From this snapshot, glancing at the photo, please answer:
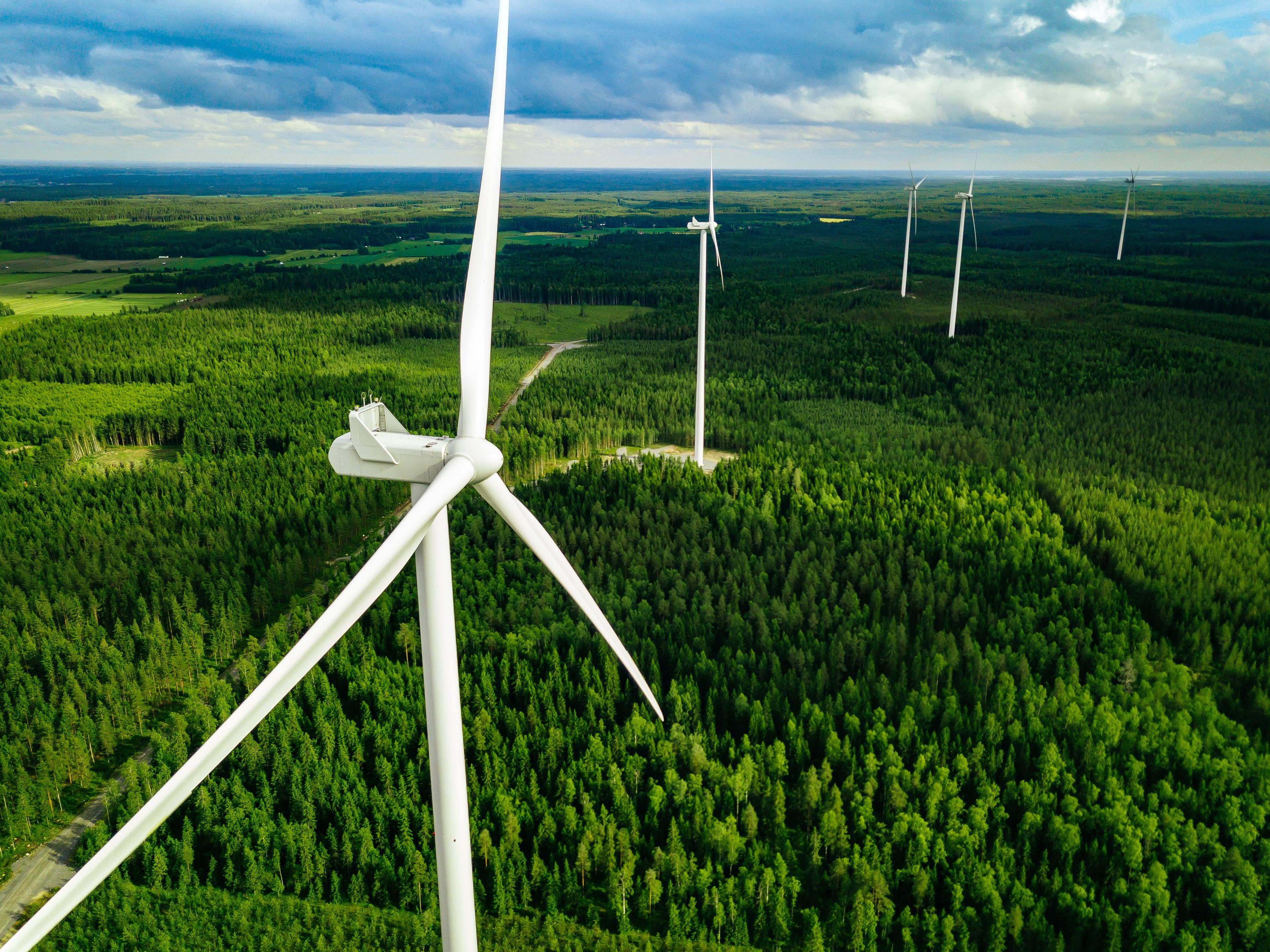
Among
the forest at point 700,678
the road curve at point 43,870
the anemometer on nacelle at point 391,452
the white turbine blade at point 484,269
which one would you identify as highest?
the white turbine blade at point 484,269

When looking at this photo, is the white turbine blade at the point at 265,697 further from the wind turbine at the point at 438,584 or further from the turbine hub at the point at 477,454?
the turbine hub at the point at 477,454

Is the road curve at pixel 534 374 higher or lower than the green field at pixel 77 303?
lower

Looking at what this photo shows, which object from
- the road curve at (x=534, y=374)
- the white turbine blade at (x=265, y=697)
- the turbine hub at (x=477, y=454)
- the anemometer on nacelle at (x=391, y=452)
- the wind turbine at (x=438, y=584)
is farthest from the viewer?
the road curve at (x=534, y=374)

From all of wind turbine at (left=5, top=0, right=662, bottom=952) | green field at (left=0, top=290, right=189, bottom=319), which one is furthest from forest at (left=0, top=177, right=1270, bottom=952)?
green field at (left=0, top=290, right=189, bottom=319)

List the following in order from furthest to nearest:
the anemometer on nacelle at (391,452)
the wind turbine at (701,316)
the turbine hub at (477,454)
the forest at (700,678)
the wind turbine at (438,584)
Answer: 1. the wind turbine at (701,316)
2. the forest at (700,678)
3. the anemometer on nacelle at (391,452)
4. the turbine hub at (477,454)
5. the wind turbine at (438,584)

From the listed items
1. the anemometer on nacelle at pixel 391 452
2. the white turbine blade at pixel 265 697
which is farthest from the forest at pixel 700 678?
the anemometer on nacelle at pixel 391 452

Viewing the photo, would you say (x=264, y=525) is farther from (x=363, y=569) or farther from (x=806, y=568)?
(x=363, y=569)
